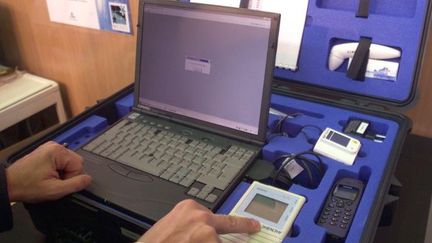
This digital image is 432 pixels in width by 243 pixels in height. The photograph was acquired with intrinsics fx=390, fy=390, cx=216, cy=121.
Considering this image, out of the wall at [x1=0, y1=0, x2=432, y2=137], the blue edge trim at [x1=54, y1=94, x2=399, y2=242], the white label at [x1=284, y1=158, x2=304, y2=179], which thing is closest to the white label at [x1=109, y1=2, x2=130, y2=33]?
the wall at [x1=0, y1=0, x2=432, y2=137]

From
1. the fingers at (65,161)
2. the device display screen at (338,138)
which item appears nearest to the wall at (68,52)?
the fingers at (65,161)

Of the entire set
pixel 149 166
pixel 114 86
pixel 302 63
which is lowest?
pixel 114 86

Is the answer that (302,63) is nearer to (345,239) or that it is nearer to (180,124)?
(180,124)

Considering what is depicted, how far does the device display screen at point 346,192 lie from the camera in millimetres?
633

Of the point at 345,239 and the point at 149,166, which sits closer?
the point at 345,239

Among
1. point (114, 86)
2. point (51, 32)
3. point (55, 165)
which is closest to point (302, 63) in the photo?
point (55, 165)

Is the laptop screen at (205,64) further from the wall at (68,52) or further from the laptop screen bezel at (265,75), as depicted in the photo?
the wall at (68,52)

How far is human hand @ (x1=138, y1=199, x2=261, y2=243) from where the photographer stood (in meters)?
0.51

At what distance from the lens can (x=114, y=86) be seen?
134 cm

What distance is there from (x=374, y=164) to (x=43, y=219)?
0.61 metres

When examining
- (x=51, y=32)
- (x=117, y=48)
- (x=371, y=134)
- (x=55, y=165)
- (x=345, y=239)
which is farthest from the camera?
(x=51, y=32)

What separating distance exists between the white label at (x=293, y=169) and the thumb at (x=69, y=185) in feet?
1.17

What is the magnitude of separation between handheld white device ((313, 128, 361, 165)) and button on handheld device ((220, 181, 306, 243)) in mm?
134

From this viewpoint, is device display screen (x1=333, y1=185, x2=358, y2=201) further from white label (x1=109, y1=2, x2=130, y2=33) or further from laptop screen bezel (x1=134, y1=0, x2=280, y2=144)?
white label (x1=109, y1=2, x2=130, y2=33)
